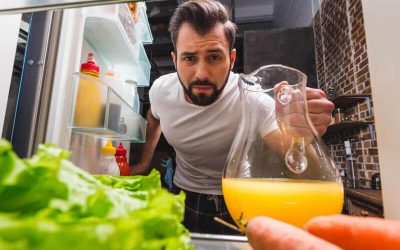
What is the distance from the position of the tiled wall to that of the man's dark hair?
1.49 meters

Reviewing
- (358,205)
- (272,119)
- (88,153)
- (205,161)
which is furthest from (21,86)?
(358,205)

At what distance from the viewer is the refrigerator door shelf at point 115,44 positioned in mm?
749

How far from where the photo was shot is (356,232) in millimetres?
301

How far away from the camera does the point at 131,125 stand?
90cm

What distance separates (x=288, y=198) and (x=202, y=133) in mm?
689

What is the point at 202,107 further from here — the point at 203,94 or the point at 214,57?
the point at 214,57

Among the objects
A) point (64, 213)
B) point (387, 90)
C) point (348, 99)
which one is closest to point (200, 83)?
point (387, 90)

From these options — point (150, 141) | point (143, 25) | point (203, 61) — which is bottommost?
point (150, 141)

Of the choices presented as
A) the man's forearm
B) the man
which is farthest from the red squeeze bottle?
the man's forearm

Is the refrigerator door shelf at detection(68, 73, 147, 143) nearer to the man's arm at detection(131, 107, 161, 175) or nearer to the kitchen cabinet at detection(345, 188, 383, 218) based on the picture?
the man's arm at detection(131, 107, 161, 175)

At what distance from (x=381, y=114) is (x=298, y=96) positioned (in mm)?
134

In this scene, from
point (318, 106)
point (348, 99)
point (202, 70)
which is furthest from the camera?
point (348, 99)

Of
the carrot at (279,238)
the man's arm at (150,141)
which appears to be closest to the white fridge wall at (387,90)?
the carrot at (279,238)

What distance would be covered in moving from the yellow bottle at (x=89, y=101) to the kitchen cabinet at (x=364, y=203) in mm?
1332
